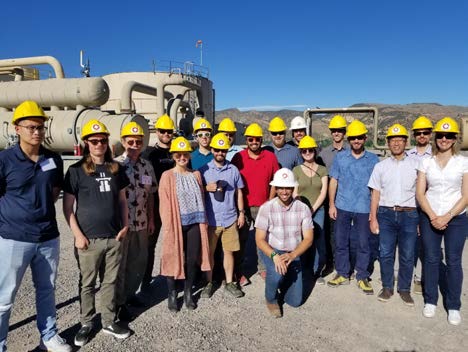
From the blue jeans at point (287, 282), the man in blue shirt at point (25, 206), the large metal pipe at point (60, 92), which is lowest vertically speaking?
the blue jeans at point (287, 282)

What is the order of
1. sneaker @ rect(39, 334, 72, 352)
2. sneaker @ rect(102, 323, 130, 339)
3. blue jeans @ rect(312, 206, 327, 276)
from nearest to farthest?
sneaker @ rect(39, 334, 72, 352) → sneaker @ rect(102, 323, 130, 339) → blue jeans @ rect(312, 206, 327, 276)

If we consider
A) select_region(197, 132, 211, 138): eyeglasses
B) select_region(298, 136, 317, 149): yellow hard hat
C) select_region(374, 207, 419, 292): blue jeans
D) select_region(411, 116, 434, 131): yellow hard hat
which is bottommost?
select_region(374, 207, 419, 292): blue jeans

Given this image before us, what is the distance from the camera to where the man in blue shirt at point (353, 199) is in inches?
163

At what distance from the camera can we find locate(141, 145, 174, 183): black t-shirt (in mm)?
4137

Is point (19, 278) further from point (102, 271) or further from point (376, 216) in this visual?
point (376, 216)

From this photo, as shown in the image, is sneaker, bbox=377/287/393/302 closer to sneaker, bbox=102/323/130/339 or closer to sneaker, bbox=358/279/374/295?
sneaker, bbox=358/279/374/295

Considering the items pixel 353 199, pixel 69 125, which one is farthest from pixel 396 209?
pixel 69 125

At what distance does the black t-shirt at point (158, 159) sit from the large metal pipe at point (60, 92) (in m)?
7.14

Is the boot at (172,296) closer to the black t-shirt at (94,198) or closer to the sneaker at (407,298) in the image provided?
the black t-shirt at (94,198)

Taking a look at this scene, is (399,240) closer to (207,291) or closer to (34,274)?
(207,291)

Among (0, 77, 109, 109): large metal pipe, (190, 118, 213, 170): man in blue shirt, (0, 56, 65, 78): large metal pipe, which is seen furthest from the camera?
(0, 56, 65, 78): large metal pipe

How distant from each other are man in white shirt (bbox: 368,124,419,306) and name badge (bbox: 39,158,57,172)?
331cm

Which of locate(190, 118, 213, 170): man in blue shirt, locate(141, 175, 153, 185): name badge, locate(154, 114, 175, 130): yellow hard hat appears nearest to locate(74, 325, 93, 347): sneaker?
locate(141, 175, 153, 185): name badge

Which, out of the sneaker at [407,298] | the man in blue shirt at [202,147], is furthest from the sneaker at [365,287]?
the man in blue shirt at [202,147]
